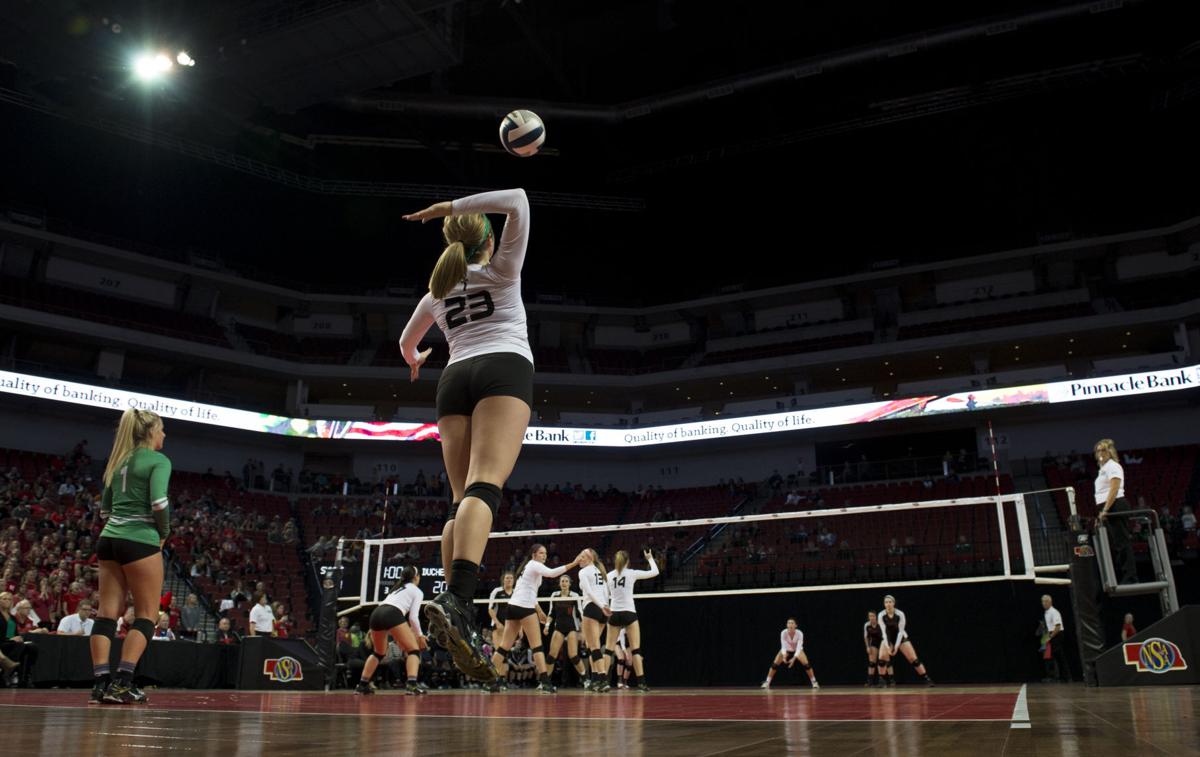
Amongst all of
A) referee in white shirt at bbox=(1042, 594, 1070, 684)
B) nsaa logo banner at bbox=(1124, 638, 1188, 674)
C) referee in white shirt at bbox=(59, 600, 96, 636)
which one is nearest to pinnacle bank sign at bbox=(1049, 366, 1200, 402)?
referee in white shirt at bbox=(1042, 594, 1070, 684)

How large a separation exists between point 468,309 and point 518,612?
7799 mm

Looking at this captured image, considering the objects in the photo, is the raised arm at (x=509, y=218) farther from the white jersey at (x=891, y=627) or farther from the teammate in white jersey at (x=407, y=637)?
the white jersey at (x=891, y=627)

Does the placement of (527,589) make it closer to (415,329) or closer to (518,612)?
(518,612)

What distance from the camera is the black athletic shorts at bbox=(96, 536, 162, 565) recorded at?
5270 mm

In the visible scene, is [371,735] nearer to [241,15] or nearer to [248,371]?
[241,15]

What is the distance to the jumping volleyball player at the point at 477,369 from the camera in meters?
3.22

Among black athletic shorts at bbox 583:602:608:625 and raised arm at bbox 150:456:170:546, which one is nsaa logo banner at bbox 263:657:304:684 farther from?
raised arm at bbox 150:456:170:546

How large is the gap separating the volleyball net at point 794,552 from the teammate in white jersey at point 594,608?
1446 mm

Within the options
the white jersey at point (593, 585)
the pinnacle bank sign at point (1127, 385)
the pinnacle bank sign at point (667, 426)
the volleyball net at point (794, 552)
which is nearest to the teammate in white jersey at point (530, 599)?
the white jersey at point (593, 585)

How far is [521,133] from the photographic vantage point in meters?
4.05

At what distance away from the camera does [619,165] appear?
3139 cm

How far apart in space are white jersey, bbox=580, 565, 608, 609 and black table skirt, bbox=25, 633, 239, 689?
5874 mm

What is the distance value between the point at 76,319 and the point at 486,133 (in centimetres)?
1463

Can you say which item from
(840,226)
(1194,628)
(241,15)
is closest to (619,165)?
(840,226)
